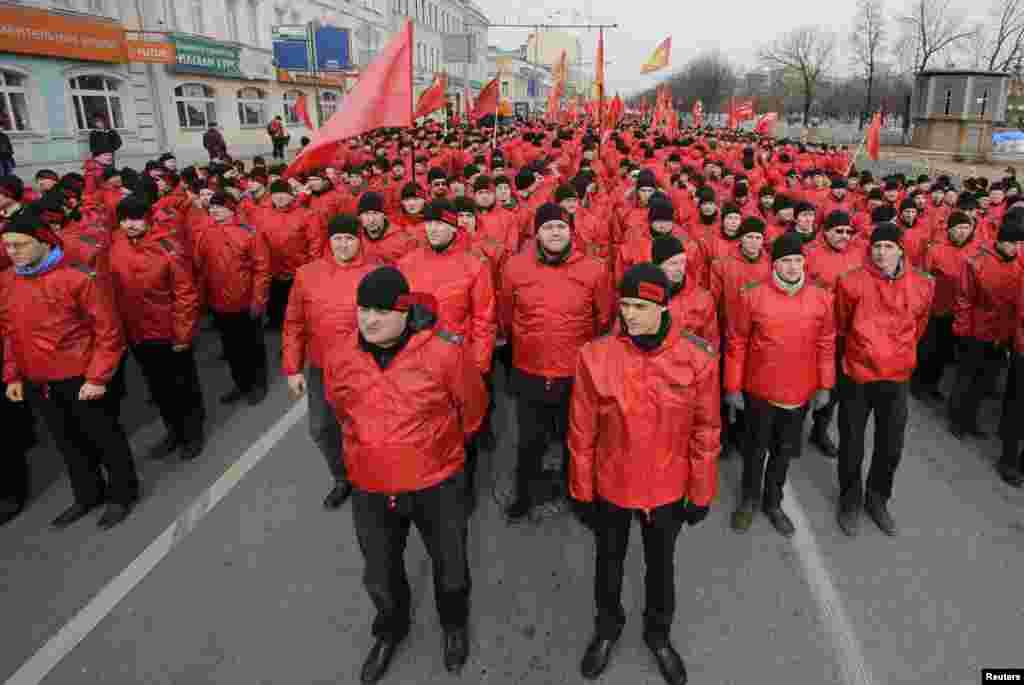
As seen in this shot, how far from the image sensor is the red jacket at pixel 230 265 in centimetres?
660

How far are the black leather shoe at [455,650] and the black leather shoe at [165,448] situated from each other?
359 centimetres

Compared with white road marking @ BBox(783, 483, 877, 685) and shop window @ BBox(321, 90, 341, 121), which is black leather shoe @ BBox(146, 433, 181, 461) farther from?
shop window @ BBox(321, 90, 341, 121)

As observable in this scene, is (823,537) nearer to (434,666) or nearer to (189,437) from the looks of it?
(434,666)

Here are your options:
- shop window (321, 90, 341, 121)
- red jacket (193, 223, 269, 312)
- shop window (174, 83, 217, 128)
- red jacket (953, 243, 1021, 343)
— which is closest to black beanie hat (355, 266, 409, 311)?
red jacket (193, 223, 269, 312)

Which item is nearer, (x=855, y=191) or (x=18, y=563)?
(x=18, y=563)

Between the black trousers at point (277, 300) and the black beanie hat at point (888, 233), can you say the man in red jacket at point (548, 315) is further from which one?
the black trousers at point (277, 300)

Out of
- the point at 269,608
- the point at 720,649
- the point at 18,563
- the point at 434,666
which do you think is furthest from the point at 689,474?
the point at 18,563

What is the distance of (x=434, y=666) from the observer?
11.6ft

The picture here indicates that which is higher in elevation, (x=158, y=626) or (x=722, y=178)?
(x=722, y=178)

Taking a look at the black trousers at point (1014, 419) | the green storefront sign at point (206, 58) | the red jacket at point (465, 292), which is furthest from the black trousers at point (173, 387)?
the green storefront sign at point (206, 58)

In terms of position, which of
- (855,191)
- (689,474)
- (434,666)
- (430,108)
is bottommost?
(434,666)

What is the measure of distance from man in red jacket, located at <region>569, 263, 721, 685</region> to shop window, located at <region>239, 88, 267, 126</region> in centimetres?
3354

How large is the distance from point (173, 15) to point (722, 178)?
25.1 metres

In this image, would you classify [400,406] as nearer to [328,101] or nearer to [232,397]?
[232,397]
